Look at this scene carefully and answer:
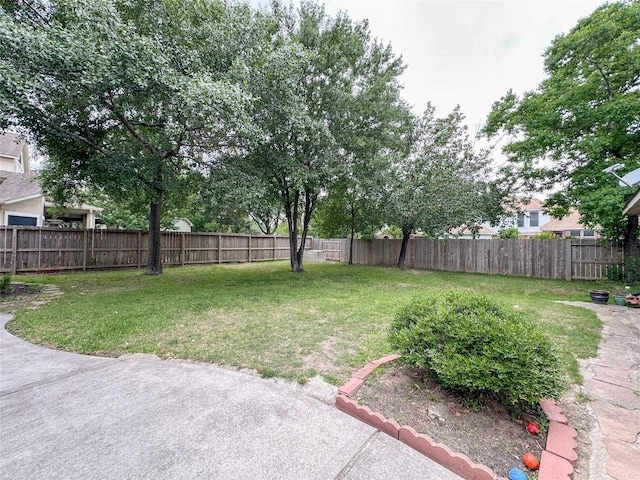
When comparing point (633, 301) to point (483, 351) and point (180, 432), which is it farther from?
point (180, 432)

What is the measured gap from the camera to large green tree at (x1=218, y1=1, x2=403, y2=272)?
7.11m

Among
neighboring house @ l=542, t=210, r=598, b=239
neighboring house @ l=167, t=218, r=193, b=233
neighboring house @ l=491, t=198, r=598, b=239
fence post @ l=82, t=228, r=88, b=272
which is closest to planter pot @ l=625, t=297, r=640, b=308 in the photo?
fence post @ l=82, t=228, r=88, b=272

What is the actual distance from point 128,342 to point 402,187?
9.30 meters

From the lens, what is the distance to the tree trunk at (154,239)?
941 cm

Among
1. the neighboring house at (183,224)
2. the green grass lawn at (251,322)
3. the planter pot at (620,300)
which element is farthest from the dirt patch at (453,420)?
the neighboring house at (183,224)

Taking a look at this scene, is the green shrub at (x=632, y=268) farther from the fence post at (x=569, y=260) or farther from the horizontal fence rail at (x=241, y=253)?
the fence post at (x=569, y=260)

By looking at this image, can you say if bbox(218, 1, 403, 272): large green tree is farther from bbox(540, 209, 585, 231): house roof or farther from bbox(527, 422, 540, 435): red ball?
bbox(540, 209, 585, 231): house roof

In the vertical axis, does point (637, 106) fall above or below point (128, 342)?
above

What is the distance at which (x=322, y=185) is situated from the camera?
932cm

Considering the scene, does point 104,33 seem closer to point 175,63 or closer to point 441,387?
point 175,63

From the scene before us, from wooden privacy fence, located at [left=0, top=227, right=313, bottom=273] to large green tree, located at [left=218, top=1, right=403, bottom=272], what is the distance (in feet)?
18.1

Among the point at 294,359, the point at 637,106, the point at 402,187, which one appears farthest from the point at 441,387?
the point at 637,106

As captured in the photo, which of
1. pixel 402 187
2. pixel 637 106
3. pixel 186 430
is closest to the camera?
pixel 186 430

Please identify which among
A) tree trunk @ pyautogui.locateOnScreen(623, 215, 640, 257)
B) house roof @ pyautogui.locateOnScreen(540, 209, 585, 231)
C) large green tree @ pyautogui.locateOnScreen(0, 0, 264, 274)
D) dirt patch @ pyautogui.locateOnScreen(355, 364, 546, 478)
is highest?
large green tree @ pyautogui.locateOnScreen(0, 0, 264, 274)
